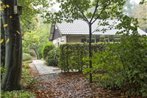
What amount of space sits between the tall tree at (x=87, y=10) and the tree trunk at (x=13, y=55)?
2734 mm

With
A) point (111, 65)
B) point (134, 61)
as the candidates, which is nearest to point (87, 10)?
point (111, 65)

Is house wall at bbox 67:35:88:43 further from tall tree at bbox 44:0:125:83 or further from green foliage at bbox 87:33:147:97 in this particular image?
green foliage at bbox 87:33:147:97

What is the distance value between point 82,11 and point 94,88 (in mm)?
3470

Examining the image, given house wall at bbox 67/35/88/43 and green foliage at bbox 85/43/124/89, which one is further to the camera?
house wall at bbox 67/35/88/43

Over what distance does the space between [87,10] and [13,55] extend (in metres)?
3.92

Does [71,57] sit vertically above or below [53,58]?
above

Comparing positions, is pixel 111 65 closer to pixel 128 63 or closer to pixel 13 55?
pixel 128 63

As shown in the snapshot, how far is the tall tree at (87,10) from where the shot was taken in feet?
37.3

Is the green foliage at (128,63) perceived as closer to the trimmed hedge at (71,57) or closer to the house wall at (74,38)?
the trimmed hedge at (71,57)

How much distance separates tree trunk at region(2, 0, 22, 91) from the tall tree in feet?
8.97

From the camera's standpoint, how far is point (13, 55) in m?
9.64

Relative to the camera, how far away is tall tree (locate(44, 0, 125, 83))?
37.3 feet

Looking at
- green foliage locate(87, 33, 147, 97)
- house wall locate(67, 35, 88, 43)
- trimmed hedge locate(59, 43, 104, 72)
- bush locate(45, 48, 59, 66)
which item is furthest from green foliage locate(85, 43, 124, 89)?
house wall locate(67, 35, 88, 43)

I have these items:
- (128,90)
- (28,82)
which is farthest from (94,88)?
(28,82)
